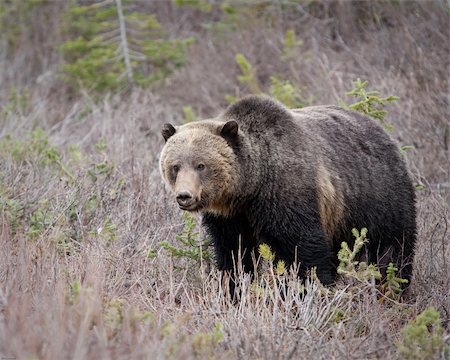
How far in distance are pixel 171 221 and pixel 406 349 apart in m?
3.26

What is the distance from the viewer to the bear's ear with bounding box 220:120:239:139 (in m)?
5.37

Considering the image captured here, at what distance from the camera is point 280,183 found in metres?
5.39

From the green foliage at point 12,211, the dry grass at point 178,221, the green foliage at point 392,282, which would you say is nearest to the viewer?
the dry grass at point 178,221

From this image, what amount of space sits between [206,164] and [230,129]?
0.32 meters

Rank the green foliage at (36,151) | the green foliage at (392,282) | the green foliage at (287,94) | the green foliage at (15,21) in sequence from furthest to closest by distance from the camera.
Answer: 1. the green foliage at (15,21)
2. the green foliage at (287,94)
3. the green foliage at (36,151)
4. the green foliage at (392,282)

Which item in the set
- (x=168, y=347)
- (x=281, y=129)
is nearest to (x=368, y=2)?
(x=281, y=129)

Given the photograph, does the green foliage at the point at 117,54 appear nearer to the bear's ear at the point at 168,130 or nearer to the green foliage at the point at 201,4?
the green foliage at the point at 201,4

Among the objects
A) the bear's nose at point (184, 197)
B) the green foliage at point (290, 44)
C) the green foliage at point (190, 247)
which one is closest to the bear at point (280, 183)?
the bear's nose at point (184, 197)

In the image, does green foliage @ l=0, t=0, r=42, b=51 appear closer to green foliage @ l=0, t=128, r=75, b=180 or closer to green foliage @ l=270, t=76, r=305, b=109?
green foliage @ l=0, t=128, r=75, b=180

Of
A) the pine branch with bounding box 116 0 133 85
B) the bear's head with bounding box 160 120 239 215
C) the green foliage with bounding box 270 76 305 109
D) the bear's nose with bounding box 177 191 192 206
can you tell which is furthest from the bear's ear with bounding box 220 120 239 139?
the pine branch with bounding box 116 0 133 85

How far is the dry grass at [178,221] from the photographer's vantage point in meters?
4.04

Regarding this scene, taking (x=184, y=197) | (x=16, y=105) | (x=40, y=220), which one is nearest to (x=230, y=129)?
(x=184, y=197)

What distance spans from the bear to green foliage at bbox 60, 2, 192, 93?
8022 millimetres

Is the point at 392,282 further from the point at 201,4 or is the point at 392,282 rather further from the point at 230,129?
the point at 201,4
